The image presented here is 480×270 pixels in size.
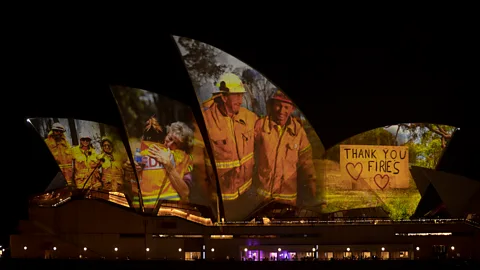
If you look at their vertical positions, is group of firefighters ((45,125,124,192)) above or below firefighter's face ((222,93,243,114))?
below

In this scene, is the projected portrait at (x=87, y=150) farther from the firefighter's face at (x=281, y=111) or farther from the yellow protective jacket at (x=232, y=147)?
the firefighter's face at (x=281, y=111)

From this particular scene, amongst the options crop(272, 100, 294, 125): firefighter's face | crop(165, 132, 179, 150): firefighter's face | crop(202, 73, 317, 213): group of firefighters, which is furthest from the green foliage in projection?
crop(165, 132, 179, 150): firefighter's face

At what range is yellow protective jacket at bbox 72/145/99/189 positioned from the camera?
58.7 metres

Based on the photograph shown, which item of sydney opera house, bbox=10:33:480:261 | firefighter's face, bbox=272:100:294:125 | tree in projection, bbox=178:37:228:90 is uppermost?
tree in projection, bbox=178:37:228:90

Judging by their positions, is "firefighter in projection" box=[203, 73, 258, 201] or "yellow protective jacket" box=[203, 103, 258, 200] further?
"yellow protective jacket" box=[203, 103, 258, 200]

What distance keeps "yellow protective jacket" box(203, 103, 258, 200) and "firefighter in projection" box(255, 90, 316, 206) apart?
1.95 ft

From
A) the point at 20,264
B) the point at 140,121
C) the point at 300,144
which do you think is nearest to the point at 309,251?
the point at 300,144

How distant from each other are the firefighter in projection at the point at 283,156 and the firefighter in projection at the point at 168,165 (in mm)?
4812

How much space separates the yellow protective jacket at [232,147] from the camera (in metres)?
49.7

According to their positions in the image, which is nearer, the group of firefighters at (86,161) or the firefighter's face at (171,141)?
the firefighter's face at (171,141)

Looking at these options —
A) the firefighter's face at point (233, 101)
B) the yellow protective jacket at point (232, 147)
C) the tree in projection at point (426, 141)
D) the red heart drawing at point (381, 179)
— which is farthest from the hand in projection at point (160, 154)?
the tree in projection at point (426, 141)

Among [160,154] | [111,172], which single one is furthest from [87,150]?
[160,154]

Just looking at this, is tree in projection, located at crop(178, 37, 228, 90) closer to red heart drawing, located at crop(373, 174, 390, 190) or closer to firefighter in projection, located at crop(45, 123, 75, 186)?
red heart drawing, located at crop(373, 174, 390, 190)

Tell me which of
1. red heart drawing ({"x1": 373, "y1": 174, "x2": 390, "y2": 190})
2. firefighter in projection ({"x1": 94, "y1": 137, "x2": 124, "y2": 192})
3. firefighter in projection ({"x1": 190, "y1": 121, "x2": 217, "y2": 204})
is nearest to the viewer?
firefighter in projection ({"x1": 190, "y1": 121, "x2": 217, "y2": 204})
